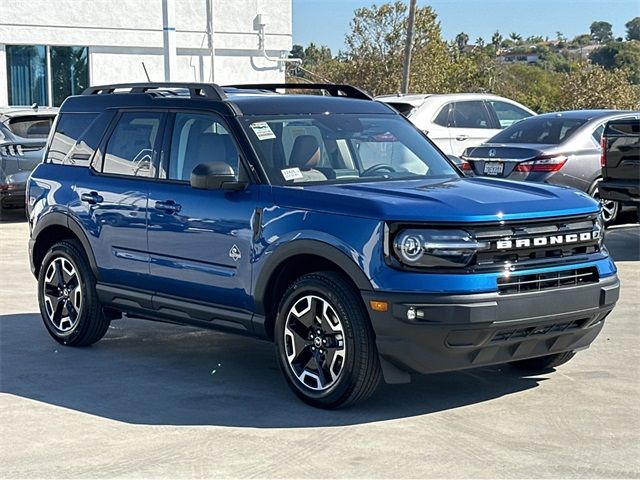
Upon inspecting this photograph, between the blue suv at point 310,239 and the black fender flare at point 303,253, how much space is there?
12 millimetres

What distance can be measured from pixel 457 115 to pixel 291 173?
10.4 meters

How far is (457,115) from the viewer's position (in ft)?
56.3

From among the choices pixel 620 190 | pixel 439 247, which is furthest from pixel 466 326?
pixel 620 190

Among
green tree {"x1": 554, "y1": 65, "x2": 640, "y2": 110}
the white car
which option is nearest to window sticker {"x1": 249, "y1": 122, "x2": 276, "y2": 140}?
the white car

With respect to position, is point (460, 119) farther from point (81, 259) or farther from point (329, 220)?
point (329, 220)

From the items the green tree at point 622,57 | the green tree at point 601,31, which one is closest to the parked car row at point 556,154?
the green tree at point 622,57

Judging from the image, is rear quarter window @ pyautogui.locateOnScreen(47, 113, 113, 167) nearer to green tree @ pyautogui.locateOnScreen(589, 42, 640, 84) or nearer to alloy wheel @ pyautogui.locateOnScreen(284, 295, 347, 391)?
alloy wheel @ pyautogui.locateOnScreen(284, 295, 347, 391)

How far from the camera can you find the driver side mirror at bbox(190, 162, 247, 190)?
697 centimetres

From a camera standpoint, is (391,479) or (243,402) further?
(243,402)

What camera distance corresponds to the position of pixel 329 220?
255 inches

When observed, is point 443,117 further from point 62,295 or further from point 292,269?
point 292,269

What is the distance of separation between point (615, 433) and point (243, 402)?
2136mm

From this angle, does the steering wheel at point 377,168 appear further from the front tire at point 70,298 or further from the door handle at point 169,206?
the front tire at point 70,298

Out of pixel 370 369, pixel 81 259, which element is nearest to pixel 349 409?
pixel 370 369
